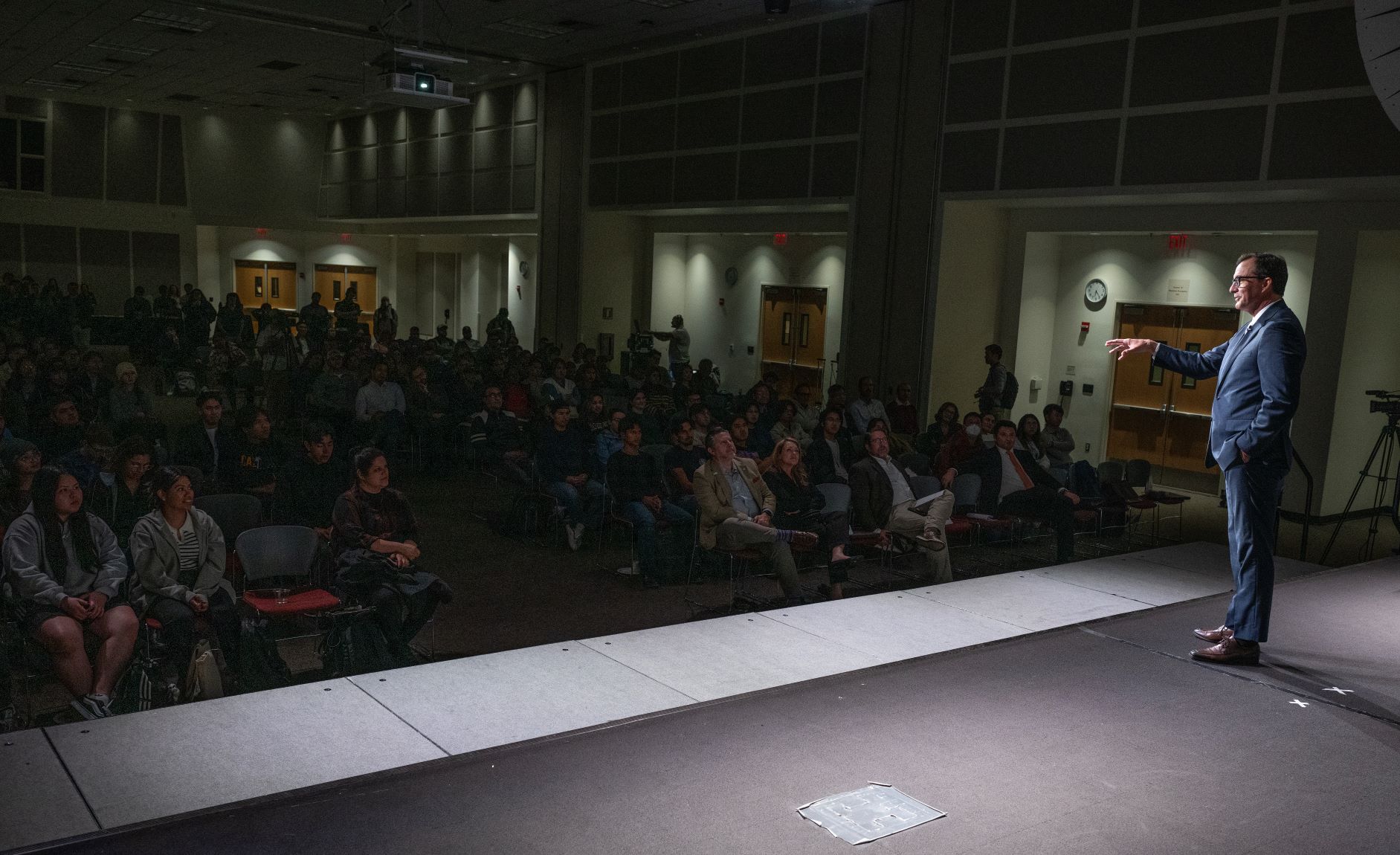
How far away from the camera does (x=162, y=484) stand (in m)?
4.95

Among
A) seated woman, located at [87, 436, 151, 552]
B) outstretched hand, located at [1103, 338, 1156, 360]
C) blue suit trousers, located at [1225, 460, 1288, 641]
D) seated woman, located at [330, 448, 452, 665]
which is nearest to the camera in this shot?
blue suit trousers, located at [1225, 460, 1288, 641]

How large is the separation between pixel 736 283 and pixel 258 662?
12.8 meters

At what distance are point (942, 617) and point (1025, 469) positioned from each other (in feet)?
12.1

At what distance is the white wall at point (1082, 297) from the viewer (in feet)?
38.0

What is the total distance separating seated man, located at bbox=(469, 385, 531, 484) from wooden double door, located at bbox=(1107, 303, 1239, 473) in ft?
23.0

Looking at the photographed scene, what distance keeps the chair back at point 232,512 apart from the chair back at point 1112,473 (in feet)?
21.7

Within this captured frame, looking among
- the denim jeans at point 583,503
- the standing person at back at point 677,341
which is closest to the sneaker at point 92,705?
the denim jeans at point 583,503

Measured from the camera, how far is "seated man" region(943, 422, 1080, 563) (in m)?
8.12

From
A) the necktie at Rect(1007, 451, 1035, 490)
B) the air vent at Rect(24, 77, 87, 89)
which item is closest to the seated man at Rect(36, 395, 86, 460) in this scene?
the necktie at Rect(1007, 451, 1035, 490)

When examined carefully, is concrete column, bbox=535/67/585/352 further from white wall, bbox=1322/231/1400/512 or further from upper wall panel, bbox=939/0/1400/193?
white wall, bbox=1322/231/1400/512

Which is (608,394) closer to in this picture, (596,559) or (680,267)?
(596,559)

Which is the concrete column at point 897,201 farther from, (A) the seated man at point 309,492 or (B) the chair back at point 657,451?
(A) the seated man at point 309,492

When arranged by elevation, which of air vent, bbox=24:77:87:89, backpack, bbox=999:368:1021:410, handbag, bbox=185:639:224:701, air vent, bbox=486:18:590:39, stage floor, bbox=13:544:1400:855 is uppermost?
air vent, bbox=486:18:590:39

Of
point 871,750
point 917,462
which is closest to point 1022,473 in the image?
point 917,462
